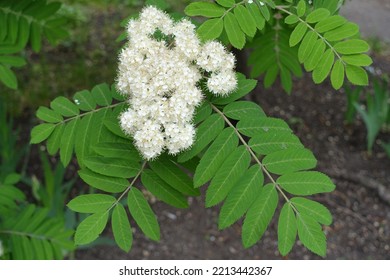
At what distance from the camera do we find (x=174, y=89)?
4.81 ft

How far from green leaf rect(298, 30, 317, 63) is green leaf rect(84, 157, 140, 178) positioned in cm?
62

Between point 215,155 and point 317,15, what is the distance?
21.8 inches

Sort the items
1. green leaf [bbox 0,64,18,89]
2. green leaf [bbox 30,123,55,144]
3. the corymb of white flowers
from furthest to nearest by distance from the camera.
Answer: green leaf [bbox 0,64,18,89]
green leaf [bbox 30,123,55,144]
the corymb of white flowers

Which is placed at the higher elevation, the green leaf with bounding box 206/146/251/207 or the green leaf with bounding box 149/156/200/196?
the green leaf with bounding box 206/146/251/207

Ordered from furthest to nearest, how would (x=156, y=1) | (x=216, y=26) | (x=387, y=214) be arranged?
(x=387, y=214) → (x=156, y=1) → (x=216, y=26)

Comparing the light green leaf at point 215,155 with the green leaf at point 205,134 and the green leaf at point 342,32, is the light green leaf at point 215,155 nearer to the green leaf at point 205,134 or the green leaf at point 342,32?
the green leaf at point 205,134

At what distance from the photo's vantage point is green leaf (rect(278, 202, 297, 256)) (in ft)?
4.43

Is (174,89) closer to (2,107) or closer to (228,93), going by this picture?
(228,93)

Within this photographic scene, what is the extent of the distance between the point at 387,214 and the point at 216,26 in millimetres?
2084

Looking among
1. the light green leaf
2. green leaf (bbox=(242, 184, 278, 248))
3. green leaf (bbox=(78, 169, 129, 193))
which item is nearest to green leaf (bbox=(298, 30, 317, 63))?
the light green leaf

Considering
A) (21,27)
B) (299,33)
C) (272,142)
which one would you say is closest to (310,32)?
(299,33)

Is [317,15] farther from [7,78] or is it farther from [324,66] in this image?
[7,78]

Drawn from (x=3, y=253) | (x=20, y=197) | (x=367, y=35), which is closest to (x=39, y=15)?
(x=20, y=197)

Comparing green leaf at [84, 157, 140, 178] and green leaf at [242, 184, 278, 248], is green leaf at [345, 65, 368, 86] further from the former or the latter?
green leaf at [84, 157, 140, 178]
